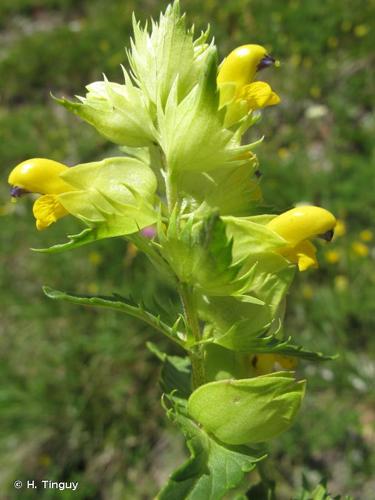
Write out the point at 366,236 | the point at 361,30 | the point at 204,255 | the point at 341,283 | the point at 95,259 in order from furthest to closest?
the point at 361,30 → the point at 95,259 → the point at 366,236 → the point at 341,283 → the point at 204,255

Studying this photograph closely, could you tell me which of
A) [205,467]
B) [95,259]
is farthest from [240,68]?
[95,259]

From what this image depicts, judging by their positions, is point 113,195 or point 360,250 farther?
point 360,250

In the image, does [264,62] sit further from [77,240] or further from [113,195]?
[77,240]

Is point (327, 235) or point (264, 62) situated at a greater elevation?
point (264, 62)

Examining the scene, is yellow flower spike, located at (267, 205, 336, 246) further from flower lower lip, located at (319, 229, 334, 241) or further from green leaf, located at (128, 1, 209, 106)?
green leaf, located at (128, 1, 209, 106)

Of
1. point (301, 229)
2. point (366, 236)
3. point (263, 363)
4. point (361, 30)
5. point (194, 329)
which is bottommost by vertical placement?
point (366, 236)

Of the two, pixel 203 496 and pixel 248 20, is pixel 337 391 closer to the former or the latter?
pixel 203 496
